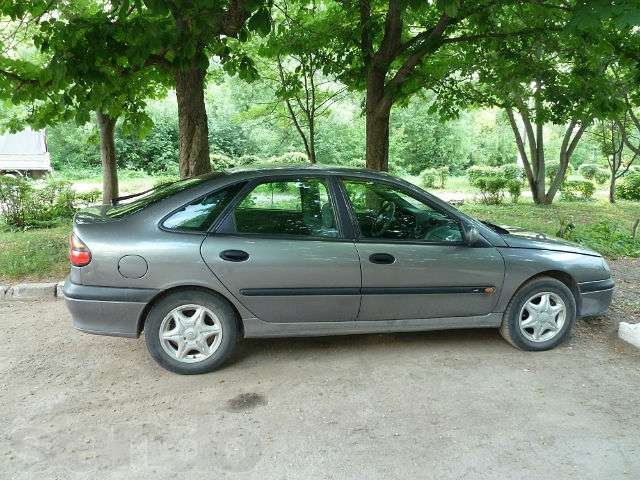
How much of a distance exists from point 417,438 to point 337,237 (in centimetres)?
157

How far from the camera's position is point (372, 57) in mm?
8188

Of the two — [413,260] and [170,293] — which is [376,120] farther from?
[170,293]

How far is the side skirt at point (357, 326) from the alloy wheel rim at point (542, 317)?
0.23 meters

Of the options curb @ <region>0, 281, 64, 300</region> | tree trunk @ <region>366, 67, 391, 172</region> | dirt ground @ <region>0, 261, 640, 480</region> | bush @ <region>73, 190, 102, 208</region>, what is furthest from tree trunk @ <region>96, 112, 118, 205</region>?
dirt ground @ <region>0, 261, 640, 480</region>

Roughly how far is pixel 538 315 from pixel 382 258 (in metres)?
1.48

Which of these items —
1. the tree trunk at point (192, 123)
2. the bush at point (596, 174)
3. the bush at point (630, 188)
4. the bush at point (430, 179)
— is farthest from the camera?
the bush at point (596, 174)

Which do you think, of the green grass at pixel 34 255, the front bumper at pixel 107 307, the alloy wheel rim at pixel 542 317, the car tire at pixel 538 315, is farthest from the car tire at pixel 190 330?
the green grass at pixel 34 255

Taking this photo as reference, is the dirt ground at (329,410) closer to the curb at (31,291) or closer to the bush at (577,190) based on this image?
the curb at (31,291)

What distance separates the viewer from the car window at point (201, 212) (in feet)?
12.7

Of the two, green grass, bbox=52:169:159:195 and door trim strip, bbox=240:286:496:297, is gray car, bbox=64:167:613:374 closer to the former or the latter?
door trim strip, bbox=240:286:496:297

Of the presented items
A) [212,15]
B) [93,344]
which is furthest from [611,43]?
[93,344]

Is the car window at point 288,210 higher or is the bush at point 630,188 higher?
the bush at point 630,188

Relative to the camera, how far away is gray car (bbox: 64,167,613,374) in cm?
379

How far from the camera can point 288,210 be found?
409 cm
